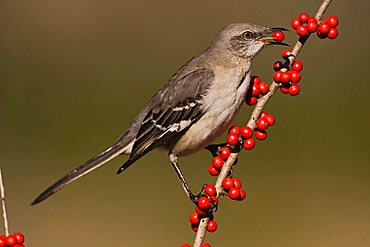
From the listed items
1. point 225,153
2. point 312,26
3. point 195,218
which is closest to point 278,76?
point 312,26

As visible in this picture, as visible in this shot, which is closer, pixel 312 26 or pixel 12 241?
pixel 12 241

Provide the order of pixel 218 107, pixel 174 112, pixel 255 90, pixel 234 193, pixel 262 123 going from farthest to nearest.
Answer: pixel 174 112, pixel 218 107, pixel 255 90, pixel 262 123, pixel 234 193

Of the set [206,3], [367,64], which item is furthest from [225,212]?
[206,3]

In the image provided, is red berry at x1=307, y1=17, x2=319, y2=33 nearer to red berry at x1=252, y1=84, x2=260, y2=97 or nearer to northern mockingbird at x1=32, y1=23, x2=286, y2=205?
red berry at x1=252, y1=84, x2=260, y2=97


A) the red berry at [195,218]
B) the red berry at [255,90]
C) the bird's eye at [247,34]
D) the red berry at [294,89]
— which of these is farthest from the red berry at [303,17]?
the bird's eye at [247,34]

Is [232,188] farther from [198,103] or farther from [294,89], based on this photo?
[198,103]
